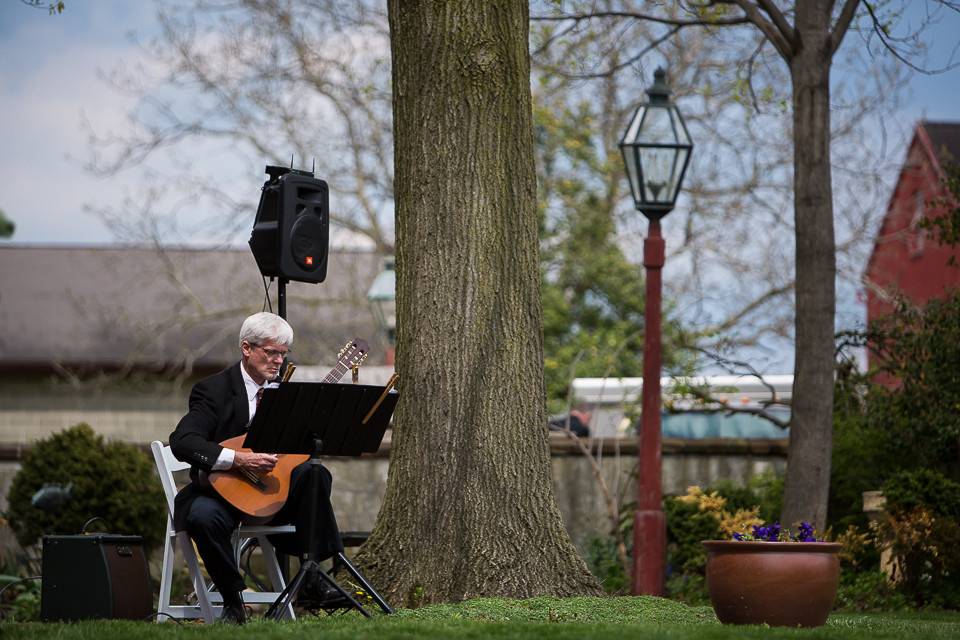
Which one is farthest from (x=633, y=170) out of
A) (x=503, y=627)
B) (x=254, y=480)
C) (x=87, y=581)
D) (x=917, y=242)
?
(x=917, y=242)

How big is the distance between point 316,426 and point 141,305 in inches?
862

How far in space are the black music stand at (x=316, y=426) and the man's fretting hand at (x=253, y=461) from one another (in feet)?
0.33

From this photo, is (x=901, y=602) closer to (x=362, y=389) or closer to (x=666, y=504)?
(x=666, y=504)

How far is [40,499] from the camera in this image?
12430 mm

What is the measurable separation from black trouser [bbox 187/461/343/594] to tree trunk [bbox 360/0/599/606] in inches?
33.5

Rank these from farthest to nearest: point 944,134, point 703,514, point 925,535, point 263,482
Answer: point 944,134
point 703,514
point 925,535
point 263,482

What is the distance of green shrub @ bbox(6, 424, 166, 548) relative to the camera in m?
12.6

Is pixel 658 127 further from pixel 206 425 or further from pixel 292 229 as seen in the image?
pixel 206 425

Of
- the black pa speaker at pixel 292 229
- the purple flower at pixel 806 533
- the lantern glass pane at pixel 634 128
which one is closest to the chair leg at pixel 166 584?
the black pa speaker at pixel 292 229

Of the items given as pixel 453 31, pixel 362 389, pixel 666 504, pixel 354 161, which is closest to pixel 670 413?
pixel 666 504

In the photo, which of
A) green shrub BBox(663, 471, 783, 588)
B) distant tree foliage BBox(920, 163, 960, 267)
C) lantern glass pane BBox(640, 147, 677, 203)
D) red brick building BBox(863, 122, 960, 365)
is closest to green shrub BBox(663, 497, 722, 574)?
green shrub BBox(663, 471, 783, 588)

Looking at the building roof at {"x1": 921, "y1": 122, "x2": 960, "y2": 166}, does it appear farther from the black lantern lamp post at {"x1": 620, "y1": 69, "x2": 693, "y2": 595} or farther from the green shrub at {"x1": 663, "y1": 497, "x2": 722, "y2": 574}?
the green shrub at {"x1": 663, "y1": 497, "x2": 722, "y2": 574}

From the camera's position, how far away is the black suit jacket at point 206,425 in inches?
278

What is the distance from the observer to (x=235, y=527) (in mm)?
7090
